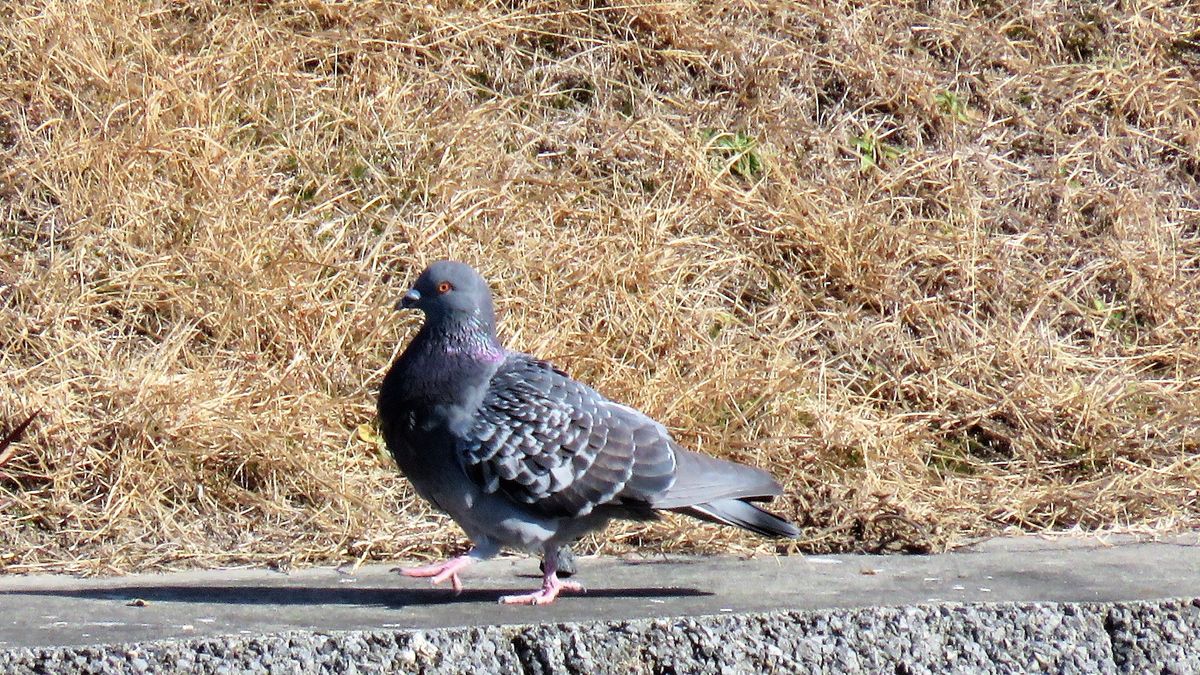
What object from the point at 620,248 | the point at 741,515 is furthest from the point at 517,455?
the point at 620,248

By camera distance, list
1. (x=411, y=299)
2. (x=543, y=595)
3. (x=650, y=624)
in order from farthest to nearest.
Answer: (x=411, y=299), (x=543, y=595), (x=650, y=624)

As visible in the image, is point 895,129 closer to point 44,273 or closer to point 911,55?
point 911,55

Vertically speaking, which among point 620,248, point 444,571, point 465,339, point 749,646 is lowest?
point 620,248

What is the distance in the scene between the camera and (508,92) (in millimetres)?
6516

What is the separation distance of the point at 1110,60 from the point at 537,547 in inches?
189

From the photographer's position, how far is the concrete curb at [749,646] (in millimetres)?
2822

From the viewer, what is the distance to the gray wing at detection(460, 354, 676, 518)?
350 centimetres

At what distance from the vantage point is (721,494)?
3.62 m

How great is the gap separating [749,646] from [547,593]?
582 millimetres

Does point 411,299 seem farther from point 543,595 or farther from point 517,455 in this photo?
point 543,595

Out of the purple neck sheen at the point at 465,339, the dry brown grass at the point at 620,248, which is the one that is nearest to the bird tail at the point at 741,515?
the purple neck sheen at the point at 465,339

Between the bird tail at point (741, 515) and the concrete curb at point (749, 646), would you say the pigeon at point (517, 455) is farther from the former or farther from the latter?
the concrete curb at point (749, 646)

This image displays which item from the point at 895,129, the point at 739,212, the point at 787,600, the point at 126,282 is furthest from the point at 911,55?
the point at 787,600

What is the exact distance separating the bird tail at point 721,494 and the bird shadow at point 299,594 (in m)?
0.21
